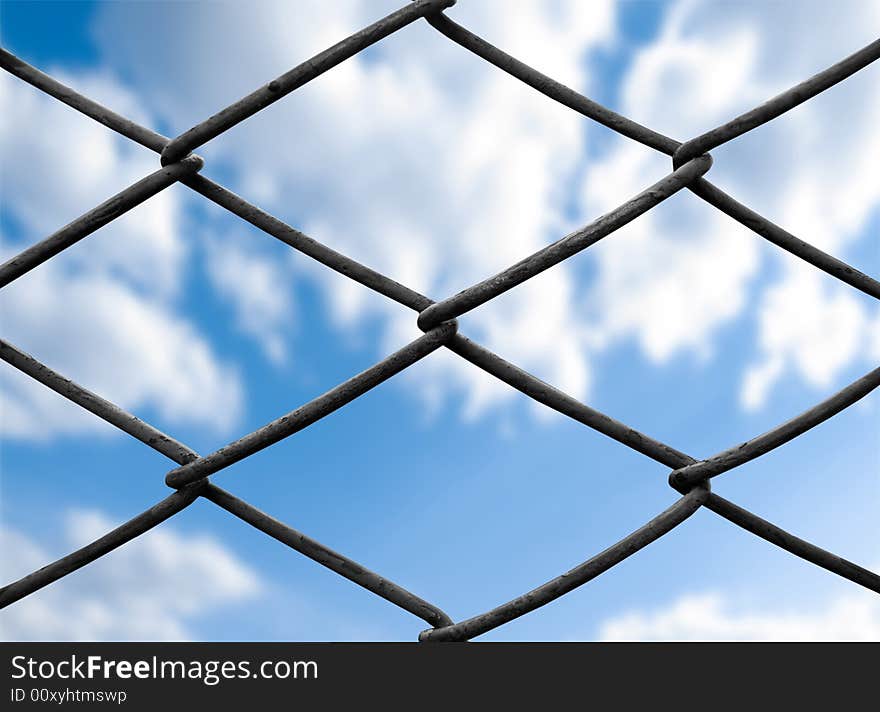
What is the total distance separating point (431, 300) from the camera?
2.25 feet

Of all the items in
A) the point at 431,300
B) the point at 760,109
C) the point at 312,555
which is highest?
the point at 760,109

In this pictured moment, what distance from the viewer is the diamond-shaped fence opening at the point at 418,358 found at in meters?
0.65

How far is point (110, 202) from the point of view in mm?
700

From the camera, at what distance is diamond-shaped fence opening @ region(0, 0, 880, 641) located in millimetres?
650

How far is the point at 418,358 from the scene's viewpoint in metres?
0.67
